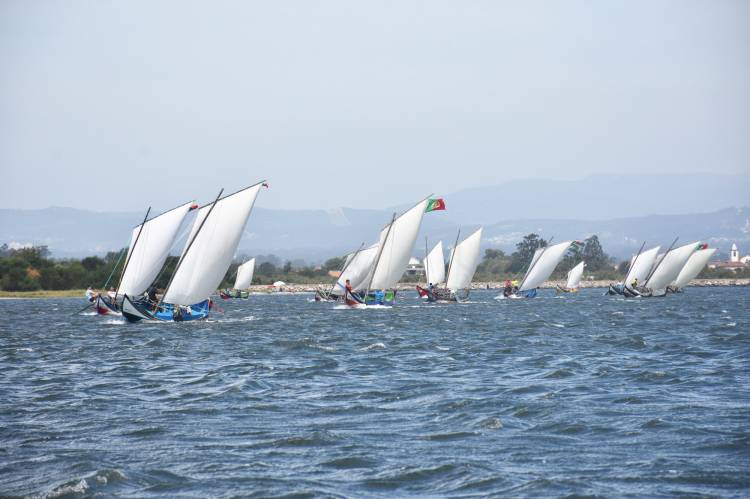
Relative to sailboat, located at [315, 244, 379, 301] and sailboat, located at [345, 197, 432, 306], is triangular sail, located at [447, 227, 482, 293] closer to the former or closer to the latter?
sailboat, located at [315, 244, 379, 301]

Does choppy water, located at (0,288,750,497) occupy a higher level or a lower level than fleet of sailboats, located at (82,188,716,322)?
lower

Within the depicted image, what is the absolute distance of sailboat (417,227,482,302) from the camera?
379 ft

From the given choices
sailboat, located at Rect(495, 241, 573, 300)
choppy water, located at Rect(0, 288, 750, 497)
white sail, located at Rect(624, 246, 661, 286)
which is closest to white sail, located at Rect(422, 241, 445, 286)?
sailboat, located at Rect(495, 241, 573, 300)

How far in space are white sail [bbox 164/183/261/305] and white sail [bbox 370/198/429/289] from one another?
27.2 metres

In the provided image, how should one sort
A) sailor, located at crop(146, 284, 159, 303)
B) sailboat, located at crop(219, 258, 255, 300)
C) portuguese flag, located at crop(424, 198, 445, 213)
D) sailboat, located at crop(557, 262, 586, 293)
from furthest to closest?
sailboat, located at crop(557, 262, 586, 293), sailboat, located at crop(219, 258, 255, 300), portuguese flag, located at crop(424, 198, 445, 213), sailor, located at crop(146, 284, 159, 303)

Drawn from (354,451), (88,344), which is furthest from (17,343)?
(354,451)

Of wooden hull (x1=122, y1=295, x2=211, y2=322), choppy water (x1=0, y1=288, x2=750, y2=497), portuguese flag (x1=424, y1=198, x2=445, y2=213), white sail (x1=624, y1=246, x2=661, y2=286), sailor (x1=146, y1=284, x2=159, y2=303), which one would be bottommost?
choppy water (x1=0, y1=288, x2=750, y2=497)

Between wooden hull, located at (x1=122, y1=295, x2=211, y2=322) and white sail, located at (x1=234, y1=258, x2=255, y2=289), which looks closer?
wooden hull, located at (x1=122, y1=295, x2=211, y2=322)

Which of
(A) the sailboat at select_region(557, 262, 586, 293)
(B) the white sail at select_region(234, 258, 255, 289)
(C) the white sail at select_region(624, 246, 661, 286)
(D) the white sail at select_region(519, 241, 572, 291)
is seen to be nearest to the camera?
(D) the white sail at select_region(519, 241, 572, 291)

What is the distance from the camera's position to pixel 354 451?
74.1 feet

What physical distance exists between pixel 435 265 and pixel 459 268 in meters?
10.4

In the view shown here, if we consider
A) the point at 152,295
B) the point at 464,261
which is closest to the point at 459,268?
the point at 464,261

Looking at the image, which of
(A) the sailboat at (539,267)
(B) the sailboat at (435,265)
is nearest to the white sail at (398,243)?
(B) the sailboat at (435,265)

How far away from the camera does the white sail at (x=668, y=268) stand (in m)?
138
